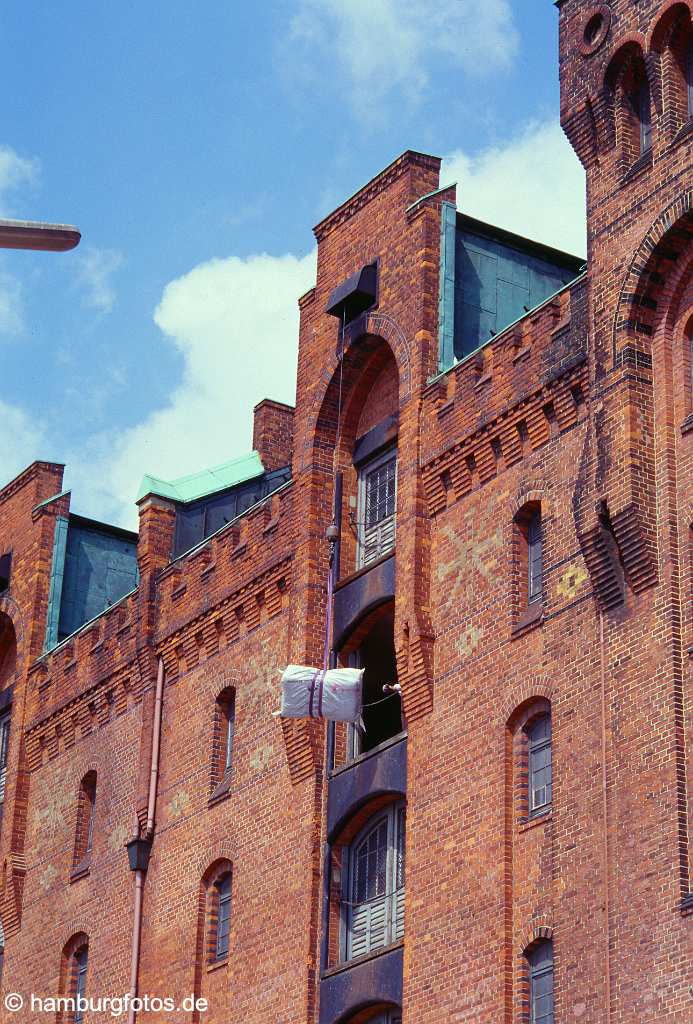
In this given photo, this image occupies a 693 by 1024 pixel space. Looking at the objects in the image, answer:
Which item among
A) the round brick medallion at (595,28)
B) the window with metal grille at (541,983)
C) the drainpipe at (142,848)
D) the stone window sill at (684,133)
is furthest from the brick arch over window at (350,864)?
the round brick medallion at (595,28)

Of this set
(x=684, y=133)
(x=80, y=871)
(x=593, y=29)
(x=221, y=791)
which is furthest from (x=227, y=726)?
(x=684, y=133)

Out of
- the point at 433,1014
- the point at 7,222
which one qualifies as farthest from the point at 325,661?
the point at 7,222

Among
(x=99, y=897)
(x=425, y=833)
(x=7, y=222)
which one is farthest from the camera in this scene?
(x=99, y=897)

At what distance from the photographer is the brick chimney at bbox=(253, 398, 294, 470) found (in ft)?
150

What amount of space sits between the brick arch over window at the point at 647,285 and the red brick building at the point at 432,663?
4 centimetres

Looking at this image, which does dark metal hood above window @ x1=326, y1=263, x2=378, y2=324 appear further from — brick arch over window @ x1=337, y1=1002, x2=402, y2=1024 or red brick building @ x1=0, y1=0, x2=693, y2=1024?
brick arch over window @ x1=337, y1=1002, x2=402, y2=1024

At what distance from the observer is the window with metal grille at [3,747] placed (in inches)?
1762

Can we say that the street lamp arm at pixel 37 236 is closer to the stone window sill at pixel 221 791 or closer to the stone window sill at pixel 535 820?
the stone window sill at pixel 535 820

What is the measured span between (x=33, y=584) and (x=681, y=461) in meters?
21.3

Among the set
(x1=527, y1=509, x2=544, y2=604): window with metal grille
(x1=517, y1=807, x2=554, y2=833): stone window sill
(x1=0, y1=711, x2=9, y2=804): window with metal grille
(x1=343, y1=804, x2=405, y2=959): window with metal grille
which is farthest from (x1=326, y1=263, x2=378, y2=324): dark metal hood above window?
(x1=0, y1=711, x2=9, y2=804): window with metal grille

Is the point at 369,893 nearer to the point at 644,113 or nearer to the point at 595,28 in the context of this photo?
the point at 644,113

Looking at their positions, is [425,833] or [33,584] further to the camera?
[33,584]

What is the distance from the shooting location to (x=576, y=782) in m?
26.8

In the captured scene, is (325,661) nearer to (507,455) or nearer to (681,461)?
(507,455)
